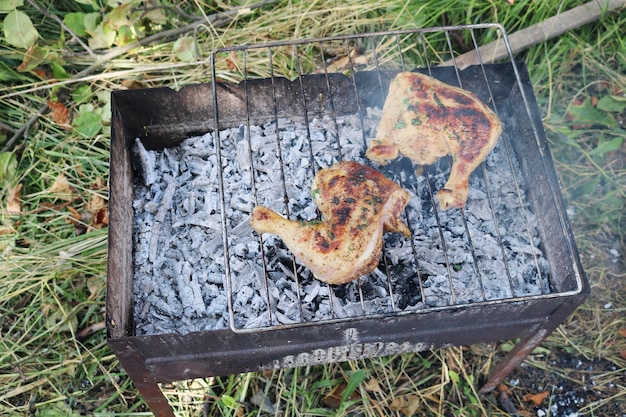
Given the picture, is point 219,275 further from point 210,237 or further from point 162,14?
point 162,14

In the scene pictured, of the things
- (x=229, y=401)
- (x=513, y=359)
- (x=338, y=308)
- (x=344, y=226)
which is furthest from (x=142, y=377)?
(x=513, y=359)

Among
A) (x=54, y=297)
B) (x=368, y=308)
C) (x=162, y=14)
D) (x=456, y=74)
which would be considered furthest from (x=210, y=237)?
(x=162, y=14)

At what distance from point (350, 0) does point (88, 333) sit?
10.6ft

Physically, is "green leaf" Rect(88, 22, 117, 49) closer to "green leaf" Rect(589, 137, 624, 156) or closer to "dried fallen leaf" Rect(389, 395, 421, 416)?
"dried fallen leaf" Rect(389, 395, 421, 416)

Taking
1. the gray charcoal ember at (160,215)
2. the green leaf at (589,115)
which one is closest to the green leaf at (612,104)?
the green leaf at (589,115)

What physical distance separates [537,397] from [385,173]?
1.81 m

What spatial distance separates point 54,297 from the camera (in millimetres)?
3689

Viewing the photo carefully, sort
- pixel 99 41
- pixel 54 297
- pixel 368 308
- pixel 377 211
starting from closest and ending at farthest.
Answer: pixel 377 211 → pixel 368 308 → pixel 54 297 → pixel 99 41

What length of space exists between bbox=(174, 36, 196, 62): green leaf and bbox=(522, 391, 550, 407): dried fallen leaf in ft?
11.2

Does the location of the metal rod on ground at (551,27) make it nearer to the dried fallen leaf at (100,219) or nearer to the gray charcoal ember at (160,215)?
the gray charcoal ember at (160,215)

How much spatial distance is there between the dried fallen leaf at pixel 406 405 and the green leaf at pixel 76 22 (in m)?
3.63

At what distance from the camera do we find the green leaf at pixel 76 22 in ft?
14.0

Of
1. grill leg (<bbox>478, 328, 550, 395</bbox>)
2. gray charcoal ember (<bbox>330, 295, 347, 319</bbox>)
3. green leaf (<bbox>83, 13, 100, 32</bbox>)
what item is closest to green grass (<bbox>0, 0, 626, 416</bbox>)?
grill leg (<bbox>478, 328, 550, 395</bbox>)

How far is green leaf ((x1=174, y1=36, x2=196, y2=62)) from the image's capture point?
4.23 meters
